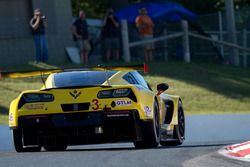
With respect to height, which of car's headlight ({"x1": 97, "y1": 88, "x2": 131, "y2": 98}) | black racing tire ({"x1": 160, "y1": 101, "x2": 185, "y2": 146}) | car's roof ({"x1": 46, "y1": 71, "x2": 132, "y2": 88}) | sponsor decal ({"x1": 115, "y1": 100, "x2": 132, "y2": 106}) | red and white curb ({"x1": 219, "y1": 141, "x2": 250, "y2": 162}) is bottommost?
black racing tire ({"x1": 160, "y1": 101, "x2": 185, "y2": 146})

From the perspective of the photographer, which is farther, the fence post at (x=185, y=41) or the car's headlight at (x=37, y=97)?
the fence post at (x=185, y=41)

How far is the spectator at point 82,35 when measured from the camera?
2627 centimetres

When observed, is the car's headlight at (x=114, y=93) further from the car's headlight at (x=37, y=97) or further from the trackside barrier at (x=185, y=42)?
the trackside barrier at (x=185, y=42)

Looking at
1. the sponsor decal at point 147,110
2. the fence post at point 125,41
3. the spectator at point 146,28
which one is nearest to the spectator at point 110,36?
the fence post at point 125,41

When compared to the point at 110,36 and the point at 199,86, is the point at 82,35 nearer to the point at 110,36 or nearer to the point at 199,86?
the point at 110,36

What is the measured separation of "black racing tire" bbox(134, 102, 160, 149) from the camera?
1278 cm

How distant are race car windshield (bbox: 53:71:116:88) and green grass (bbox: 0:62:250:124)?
5830 millimetres

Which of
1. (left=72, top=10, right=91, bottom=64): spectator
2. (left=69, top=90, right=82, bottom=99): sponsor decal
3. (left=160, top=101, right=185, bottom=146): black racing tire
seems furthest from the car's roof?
(left=72, top=10, right=91, bottom=64): spectator

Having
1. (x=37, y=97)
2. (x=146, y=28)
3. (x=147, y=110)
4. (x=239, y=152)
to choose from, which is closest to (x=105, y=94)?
(x=147, y=110)

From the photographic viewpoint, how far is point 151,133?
42.0ft

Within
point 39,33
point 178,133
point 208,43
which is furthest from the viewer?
point 208,43

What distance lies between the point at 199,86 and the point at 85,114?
1193cm

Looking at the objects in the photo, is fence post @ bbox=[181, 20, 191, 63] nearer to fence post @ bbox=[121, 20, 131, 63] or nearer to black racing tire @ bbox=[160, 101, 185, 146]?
fence post @ bbox=[121, 20, 131, 63]

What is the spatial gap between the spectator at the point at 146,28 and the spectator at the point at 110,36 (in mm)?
706
